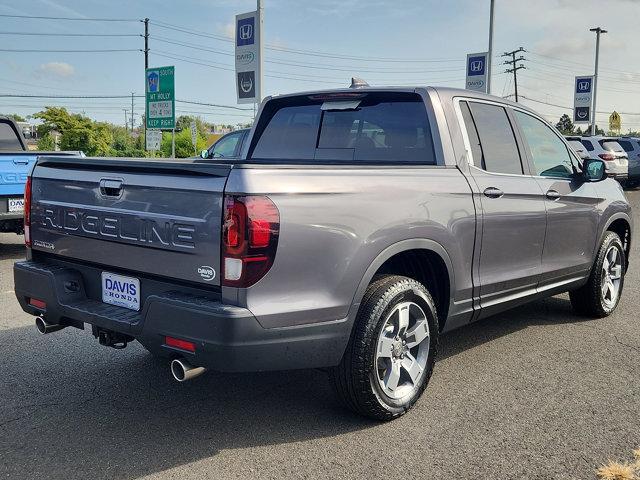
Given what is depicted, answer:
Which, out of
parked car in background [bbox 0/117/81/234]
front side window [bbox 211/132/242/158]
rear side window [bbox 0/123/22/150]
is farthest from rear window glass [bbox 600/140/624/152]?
parked car in background [bbox 0/117/81/234]

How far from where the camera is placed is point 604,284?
6.00 meters

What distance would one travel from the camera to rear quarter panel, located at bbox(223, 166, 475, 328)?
303 centimetres

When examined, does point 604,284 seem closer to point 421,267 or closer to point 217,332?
point 421,267

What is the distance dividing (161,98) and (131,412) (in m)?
16.2

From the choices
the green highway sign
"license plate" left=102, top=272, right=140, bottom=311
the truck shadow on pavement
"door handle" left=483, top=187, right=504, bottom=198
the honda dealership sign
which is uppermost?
the honda dealership sign

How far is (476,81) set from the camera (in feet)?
72.2

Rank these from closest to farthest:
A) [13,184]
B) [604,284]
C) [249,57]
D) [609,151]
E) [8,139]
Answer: [604,284] < [13,184] < [8,139] < [249,57] < [609,151]

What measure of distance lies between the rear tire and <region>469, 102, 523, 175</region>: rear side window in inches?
62.1

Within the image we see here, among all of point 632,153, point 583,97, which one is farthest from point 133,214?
point 583,97

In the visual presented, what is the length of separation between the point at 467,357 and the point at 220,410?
1960mm

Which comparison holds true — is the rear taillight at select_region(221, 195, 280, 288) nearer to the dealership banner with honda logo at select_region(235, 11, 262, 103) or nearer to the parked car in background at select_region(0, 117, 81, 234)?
the parked car in background at select_region(0, 117, 81, 234)

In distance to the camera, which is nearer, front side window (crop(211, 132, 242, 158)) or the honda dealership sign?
front side window (crop(211, 132, 242, 158))

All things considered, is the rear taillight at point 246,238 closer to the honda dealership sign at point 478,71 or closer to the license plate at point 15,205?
the license plate at point 15,205

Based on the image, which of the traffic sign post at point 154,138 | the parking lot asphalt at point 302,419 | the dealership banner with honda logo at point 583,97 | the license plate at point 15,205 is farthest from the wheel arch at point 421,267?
the dealership banner with honda logo at point 583,97
